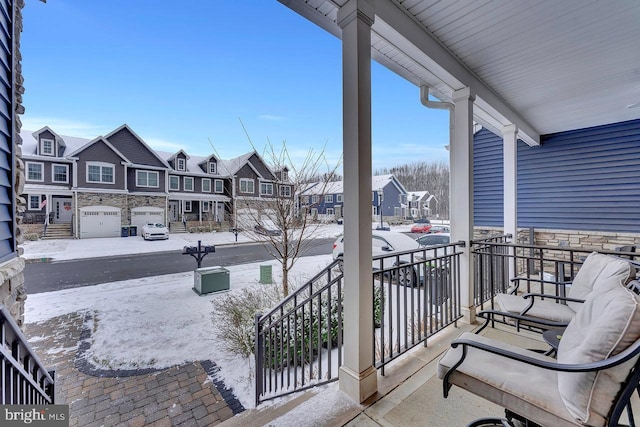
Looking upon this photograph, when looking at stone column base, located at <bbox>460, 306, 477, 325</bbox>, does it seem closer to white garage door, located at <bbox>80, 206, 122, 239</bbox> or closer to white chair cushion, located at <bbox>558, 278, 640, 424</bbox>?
white chair cushion, located at <bbox>558, 278, 640, 424</bbox>

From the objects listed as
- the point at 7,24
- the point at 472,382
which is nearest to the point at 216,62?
the point at 7,24

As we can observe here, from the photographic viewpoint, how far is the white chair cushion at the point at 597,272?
1.42 m

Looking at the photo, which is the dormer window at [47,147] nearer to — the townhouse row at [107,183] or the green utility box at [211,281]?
the townhouse row at [107,183]

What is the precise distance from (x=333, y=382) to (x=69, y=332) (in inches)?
188

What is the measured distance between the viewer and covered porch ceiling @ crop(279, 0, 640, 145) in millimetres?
2014

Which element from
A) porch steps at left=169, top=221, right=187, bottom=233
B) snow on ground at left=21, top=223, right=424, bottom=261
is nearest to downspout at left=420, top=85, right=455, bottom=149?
snow on ground at left=21, top=223, right=424, bottom=261

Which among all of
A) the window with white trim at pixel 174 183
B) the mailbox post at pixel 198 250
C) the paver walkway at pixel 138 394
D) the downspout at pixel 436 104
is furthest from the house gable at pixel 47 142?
the downspout at pixel 436 104

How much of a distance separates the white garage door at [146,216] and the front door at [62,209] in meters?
2.88

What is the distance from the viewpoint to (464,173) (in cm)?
295

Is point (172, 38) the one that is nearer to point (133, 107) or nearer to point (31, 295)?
point (133, 107)

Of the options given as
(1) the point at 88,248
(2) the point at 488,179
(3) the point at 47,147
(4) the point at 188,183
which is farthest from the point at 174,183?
(2) the point at 488,179

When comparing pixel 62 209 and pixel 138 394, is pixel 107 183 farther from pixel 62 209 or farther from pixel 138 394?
pixel 138 394

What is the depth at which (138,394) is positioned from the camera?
113 inches

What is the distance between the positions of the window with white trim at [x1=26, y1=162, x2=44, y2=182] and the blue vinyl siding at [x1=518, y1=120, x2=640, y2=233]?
67.7 feet
